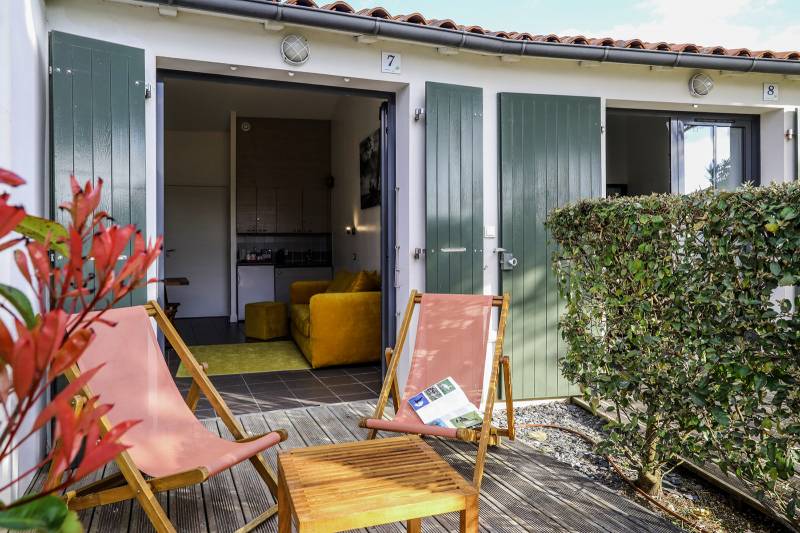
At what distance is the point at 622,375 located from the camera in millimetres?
2994

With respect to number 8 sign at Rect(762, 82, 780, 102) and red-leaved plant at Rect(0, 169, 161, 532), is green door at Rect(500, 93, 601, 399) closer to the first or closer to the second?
number 8 sign at Rect(762, 82, 780, 102)

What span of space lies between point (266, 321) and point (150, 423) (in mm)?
4955

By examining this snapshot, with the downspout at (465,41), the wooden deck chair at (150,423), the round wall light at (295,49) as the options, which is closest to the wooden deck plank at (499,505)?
the wooden deck chair at (150,423)

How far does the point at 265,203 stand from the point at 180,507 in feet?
26.3

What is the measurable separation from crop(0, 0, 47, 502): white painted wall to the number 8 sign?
5.84m

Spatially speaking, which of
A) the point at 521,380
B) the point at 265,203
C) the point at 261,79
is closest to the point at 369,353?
the point at 521,380

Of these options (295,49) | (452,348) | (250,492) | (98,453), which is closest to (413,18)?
(295,49)

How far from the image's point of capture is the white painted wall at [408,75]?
3682 millimetres

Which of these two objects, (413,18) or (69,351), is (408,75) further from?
(69,351)

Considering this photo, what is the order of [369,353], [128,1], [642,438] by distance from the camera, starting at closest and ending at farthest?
[642,438] → [128,1] → [369,353]

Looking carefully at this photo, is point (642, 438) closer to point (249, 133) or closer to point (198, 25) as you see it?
point (198, 25)

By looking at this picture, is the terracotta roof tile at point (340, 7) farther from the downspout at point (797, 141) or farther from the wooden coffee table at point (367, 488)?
the downspout at point (797, 141)

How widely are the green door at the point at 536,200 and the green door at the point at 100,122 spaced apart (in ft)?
9.01

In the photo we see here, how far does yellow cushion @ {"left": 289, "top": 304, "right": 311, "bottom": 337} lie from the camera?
611cm
